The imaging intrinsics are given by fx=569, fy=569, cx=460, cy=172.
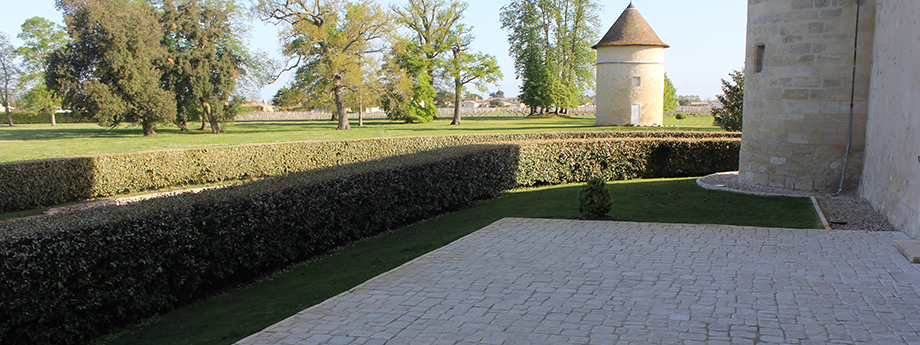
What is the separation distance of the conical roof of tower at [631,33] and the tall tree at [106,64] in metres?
31.0

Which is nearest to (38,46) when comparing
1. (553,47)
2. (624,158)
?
(553,47)

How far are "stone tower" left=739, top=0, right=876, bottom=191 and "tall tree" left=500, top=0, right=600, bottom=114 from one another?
49286 mm

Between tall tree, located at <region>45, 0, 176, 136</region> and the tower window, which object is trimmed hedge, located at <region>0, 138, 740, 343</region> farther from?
tall tree, located at <region>45, 0, 176, 136</region>

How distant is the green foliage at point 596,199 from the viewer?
33.6 ft

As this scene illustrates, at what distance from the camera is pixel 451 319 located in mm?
5195

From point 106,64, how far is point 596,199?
36192 mm

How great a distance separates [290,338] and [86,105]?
37.9 meters

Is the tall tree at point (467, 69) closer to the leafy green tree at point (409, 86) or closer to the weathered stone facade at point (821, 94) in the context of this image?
the leafy green tree at point (409, 86)

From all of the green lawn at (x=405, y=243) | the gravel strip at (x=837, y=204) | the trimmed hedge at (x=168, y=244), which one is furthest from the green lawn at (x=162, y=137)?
the gravel strip at (x=837, y=204)

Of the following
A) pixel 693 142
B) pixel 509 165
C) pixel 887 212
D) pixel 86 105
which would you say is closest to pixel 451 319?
pixel 887 212

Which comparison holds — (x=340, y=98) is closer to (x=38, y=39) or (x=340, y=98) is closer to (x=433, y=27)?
(x=433, y=27)

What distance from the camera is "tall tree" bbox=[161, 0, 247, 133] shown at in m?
39.8

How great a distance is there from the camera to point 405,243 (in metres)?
9.07

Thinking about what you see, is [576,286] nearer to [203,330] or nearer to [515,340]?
[515,340]
